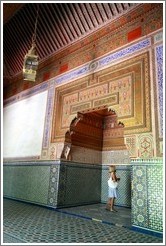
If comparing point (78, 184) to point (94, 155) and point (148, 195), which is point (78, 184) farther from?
point (148, 195)

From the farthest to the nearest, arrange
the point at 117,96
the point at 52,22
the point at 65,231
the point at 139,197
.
A: the point at 52,22
the point at 117,96
the point at 139,197
the point at 65,231

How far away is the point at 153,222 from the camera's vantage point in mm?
2377

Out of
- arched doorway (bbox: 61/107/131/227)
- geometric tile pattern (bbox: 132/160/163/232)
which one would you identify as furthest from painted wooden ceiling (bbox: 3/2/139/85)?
geometric tile pattern (bbox: 132/160/163/232)

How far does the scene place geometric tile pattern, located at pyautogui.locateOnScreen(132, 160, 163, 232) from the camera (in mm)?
2377

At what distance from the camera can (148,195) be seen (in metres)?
2.49

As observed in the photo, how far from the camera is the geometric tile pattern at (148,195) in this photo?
7.80ft

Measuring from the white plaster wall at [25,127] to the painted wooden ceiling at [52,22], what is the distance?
1.09m

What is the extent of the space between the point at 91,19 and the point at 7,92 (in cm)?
355

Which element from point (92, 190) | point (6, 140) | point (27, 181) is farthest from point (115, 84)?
point (6, 140)

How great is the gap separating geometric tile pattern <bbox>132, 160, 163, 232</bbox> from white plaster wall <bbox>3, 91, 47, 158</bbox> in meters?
2.29

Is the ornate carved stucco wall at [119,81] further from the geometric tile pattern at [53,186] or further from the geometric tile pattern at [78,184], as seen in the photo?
the geometric tile pattern at [78,184]

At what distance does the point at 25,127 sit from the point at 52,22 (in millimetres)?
2330

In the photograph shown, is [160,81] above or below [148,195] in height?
above

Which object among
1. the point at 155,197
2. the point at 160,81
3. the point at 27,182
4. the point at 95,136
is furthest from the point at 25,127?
the point at 155,197
